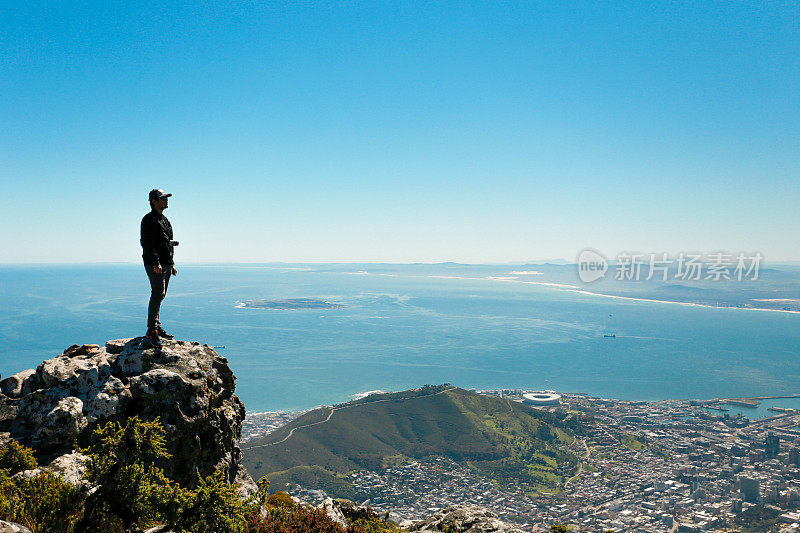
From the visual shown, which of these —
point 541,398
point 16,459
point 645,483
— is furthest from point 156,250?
point 541,398

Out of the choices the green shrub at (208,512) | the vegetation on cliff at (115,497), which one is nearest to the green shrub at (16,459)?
the vegetation on cliff at (115,497)

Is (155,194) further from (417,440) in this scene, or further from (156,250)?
(417,440)

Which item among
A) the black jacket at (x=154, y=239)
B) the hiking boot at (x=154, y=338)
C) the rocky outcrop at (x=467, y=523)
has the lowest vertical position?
the rocky outcrop at (x=467, y=523)

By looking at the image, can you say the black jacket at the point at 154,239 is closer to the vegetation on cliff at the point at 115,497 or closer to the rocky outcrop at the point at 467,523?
the vegetation on cliff at the point at 115,497

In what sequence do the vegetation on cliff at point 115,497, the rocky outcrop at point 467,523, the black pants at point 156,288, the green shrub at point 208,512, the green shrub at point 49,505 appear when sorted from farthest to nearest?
1. the rocky outcrop at point 467,523
2. the black pants at point 156,288
3. the green shrub at point 208,512
4. the vegetation on cliff at point 115,497
5. the green shrub at point 49,505

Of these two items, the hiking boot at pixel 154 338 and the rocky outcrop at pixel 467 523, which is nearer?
the hiking boot at pixel 154 338
